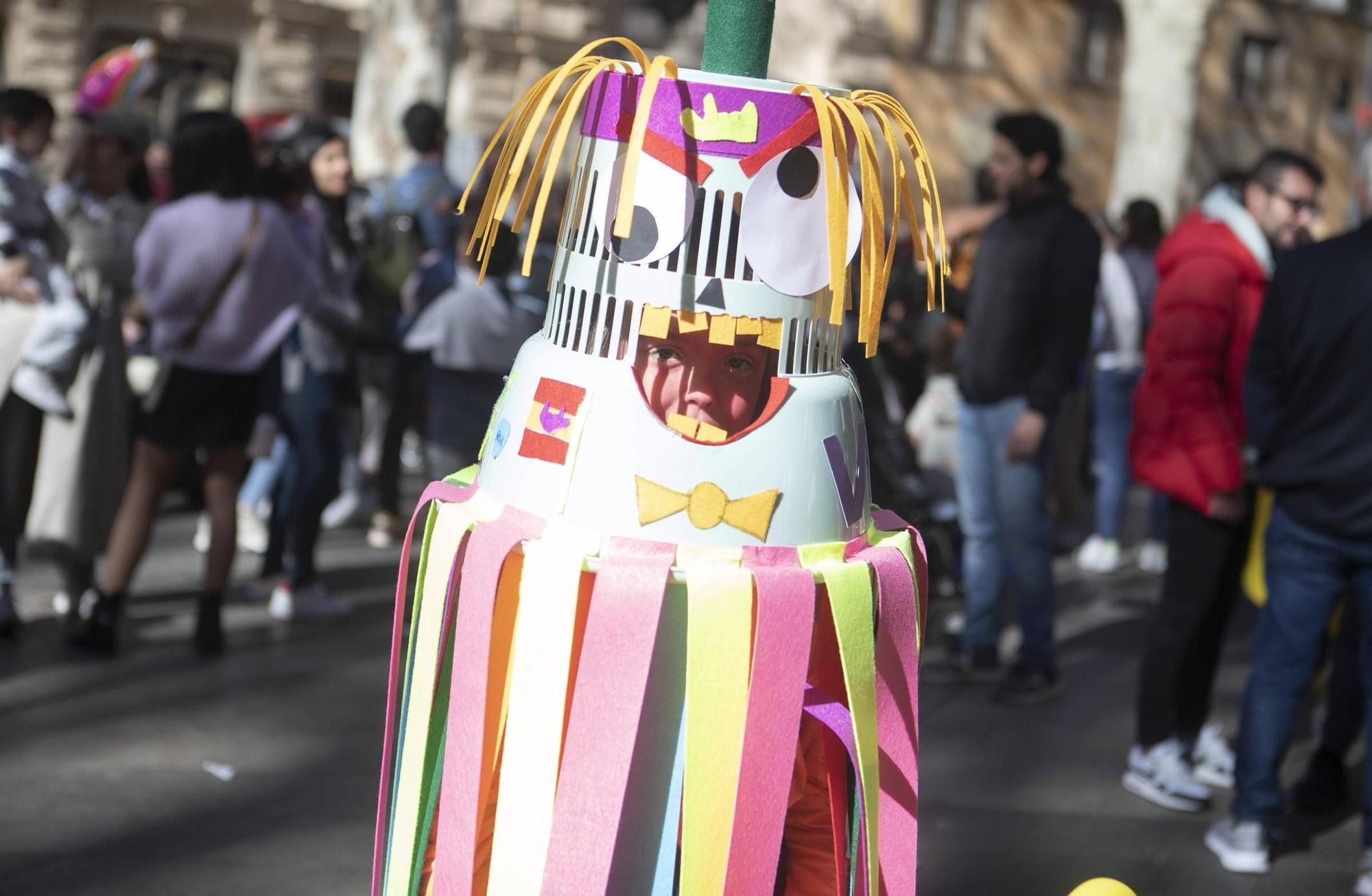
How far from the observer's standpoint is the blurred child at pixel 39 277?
5488 mm

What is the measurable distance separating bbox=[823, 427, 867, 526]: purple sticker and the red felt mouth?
4.5 inches

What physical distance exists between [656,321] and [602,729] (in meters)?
0.68

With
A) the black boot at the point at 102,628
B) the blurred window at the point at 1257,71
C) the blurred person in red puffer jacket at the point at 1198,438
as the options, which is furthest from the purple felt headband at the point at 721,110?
the blurred window at the point at 1257,71

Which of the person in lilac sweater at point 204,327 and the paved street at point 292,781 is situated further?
the person in lilac sweater at point 204,327

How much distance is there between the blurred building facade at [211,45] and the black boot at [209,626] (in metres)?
14.3

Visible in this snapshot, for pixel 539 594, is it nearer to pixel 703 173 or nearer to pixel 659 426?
pixel 659 426

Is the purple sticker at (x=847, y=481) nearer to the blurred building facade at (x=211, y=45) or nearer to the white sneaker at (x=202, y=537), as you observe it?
the white sneaker at (x=202, y=537)

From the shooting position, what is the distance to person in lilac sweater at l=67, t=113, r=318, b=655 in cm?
550

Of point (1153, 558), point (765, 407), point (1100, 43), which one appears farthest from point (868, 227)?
point (1100, 43)

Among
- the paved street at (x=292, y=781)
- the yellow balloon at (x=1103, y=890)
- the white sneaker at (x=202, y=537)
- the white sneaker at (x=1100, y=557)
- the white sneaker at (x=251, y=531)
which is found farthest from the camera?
the white sneaker at (x=1100, y=557)

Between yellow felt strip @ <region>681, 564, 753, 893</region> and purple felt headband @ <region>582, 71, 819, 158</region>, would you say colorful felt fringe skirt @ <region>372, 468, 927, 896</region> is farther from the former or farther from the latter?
purple felt headband @ <region>582, 71, 819, 158</region>

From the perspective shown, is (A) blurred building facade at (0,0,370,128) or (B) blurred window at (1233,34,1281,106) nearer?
(A) blurred building facade at (0,0,370,128)

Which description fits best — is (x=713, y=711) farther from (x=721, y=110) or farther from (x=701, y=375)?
(x=721, y=110)

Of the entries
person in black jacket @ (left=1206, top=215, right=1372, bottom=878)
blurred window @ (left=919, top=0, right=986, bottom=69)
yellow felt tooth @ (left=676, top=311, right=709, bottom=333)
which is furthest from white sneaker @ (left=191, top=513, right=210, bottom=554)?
blurred window @ (left=919, top=0, right=986, bottom=69)
